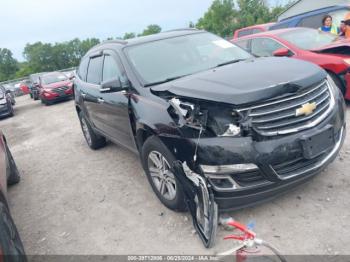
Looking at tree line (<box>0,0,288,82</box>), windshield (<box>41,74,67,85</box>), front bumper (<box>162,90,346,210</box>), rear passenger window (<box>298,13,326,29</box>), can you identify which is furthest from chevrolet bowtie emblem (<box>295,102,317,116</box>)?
tree line (<box>0,0,288,82</box>)

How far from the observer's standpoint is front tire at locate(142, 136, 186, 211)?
3408 mm

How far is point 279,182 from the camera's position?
302 centimetres

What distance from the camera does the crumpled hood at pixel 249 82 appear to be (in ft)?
9.73

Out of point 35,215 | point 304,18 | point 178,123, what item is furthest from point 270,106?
point 304,18

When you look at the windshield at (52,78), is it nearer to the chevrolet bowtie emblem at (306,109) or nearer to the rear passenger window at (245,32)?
the rear passenger window at (245,32)

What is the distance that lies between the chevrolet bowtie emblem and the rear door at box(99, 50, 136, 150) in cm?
196

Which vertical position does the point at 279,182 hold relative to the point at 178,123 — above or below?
below

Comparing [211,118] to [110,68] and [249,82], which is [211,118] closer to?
[249,82]

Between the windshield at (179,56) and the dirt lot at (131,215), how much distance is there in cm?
151

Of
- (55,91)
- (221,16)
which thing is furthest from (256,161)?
(221,16)

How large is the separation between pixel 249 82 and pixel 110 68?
2.26 meters

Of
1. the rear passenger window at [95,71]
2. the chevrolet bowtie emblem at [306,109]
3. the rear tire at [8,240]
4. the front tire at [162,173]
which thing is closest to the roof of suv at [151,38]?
the rear passenger window at [95,71]

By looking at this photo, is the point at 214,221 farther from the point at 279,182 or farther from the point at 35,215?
the point at 35,215

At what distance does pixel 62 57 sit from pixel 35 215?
82.9 meters
